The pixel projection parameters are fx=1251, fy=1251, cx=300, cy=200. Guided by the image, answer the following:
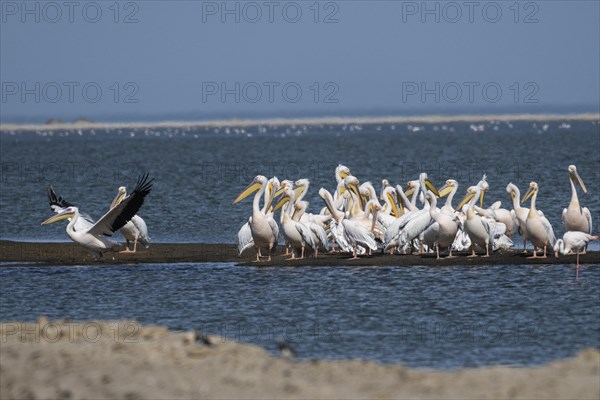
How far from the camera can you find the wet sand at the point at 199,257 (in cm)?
1384

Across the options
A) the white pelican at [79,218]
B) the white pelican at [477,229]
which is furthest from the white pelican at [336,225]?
the white pelican at [79,218]

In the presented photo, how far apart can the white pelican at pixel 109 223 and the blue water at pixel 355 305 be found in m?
0.49

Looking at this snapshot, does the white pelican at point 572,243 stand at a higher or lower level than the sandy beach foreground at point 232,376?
higher

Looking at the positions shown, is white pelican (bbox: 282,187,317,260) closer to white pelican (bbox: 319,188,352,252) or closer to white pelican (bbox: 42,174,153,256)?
white pelican (bbox: 319,188,352,252)

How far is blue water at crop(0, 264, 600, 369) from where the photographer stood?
31.5 ft

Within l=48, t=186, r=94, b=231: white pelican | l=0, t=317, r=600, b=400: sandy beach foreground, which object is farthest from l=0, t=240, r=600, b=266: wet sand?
l=0, t=317, r=600, b=400: sandy beach foreground

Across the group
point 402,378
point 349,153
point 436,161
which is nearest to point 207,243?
point 402,378

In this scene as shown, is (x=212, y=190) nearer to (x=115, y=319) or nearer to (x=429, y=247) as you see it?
(x=429, y=247)

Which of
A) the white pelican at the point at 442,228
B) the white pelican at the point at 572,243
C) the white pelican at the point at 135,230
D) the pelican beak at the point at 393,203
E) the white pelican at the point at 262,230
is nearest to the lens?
the white pelican at the point at 572,243

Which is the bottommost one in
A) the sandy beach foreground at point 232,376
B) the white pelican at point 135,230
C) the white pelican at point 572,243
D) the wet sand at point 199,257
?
the sandy beach foreground at point 232,376

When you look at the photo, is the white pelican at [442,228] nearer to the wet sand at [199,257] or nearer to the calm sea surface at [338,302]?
the wet sand at [199,257]

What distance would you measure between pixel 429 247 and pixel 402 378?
6793mm

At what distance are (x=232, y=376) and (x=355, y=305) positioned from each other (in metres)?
4.07

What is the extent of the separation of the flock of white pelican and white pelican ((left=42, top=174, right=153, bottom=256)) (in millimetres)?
1297
